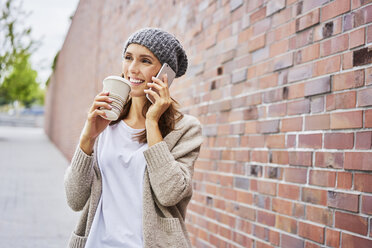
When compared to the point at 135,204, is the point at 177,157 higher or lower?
higher

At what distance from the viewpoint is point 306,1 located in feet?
7.53

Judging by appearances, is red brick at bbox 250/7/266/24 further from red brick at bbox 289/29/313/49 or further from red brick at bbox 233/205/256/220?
red brick at bbox 233/205/256/220

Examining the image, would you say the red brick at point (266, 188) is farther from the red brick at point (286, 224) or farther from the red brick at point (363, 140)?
the red brick at point (363, 140)

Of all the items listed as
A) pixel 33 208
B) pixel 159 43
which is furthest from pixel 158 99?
pixel 33 208

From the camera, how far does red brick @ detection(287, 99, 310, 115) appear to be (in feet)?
7.34

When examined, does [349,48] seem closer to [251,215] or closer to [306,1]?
[306,1]

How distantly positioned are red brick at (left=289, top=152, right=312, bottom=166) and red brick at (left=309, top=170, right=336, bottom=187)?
6cm

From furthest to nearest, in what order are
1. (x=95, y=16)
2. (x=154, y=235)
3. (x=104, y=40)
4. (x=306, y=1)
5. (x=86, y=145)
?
1. (x=95, y=16)
2. (x=104, y=40)
3. (x=306, y=1)
4. (x=86, y=145)
5. (x=154, y=235)

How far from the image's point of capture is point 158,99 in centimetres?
179

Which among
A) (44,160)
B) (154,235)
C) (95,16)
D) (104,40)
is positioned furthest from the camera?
(44,160)

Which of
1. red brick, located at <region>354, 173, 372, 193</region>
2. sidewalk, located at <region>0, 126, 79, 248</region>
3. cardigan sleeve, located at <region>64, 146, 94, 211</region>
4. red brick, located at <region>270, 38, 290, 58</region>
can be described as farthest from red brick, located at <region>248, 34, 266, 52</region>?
sidewalk, located at <region>0, 126, 79, 248</region>

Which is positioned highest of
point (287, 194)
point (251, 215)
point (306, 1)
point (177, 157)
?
point (306, 1)

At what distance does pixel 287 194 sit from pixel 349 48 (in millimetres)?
859

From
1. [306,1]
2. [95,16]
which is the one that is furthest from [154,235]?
[95,16]
